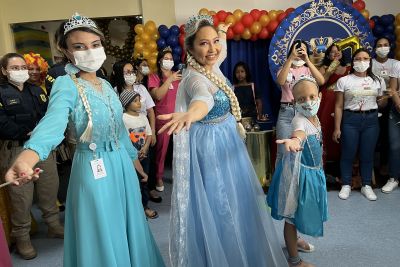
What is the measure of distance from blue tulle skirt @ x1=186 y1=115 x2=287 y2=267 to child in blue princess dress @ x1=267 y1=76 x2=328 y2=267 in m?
0.36

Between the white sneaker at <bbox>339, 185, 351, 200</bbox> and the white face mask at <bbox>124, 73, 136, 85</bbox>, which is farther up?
the white face mask at <bbox>124, 73, 136, 85</bbox>

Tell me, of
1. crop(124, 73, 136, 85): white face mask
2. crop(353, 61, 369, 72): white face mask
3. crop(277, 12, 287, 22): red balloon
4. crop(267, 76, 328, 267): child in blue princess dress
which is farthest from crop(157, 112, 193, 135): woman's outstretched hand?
crop(277, 12, 287, 22): red balloon

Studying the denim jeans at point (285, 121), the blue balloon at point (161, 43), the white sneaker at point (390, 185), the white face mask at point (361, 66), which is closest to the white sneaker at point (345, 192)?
the white sneaker at point (390, 185)

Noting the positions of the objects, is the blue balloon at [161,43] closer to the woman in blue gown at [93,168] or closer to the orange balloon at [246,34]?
the orange balloon at [246,34]

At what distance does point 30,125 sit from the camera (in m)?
2.73

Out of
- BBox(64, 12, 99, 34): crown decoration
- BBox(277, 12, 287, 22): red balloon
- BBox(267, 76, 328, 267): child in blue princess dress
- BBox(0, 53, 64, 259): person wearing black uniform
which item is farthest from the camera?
BBox(277, 12, 287, 22): red balloon

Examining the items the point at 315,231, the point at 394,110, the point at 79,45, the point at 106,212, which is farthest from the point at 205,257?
the point at 394,110

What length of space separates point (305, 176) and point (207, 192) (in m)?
0.69

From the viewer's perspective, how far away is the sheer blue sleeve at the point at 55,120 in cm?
124

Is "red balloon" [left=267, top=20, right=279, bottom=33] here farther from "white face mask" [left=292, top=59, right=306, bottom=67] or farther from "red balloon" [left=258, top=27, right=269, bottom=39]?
"white face mask" [left=292, top=59, right=306, bottom=67]

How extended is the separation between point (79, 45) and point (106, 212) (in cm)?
80

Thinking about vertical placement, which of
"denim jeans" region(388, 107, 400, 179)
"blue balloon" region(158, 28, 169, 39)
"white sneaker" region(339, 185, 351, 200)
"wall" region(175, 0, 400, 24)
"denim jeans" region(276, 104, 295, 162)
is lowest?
"white sneaker" region(339, 185, 351, 200)

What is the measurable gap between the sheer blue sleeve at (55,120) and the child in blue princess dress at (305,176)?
1.29 meters

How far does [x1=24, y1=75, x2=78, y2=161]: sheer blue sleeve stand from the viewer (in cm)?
124
